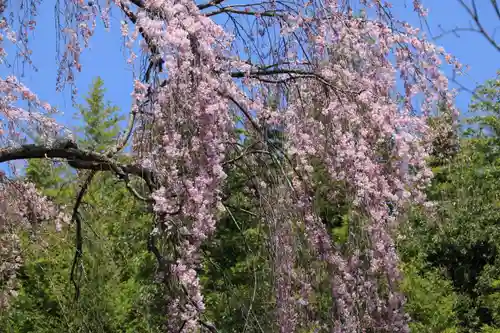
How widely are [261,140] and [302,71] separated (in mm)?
468

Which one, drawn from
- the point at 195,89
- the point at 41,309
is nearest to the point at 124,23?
the point at 195,89

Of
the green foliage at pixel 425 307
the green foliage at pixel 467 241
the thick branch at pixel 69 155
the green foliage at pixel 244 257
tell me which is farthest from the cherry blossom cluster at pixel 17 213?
the green foliage at pixel 467 241

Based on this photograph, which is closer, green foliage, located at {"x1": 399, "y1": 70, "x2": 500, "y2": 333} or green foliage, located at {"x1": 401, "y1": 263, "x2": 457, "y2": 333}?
green foliage, located at {"x1": 401, "y1": 263, "x2": 457, "y2": 333}

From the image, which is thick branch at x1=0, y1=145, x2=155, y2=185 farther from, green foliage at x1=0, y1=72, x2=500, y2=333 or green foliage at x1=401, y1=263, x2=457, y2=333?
green foliage at x1=401, y1=263, x2=457, y2=333

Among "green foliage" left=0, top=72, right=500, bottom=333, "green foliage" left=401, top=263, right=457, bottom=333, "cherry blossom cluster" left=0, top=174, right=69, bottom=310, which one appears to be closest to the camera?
"green foliage" left=0, top=72, right=500, bottom=333

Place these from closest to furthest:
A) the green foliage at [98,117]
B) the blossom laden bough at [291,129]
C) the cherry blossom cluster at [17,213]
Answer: the blossom laden bough at [291,129] < the cherry blossom cluster at [17,213] < the green foliage at [98,117]

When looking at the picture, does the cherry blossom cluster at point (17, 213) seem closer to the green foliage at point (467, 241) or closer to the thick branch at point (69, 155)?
the thick branch at point (69, 155)

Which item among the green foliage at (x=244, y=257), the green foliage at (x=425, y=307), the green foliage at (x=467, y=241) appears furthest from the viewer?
the green foliage at (x=467, y=241)

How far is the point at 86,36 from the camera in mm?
4328

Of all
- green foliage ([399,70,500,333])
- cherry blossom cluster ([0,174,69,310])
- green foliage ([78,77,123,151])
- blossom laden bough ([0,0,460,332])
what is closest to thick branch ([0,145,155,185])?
blossom laden bough ([0,0,460,332])

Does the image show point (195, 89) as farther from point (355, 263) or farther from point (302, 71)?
point (355, 263)

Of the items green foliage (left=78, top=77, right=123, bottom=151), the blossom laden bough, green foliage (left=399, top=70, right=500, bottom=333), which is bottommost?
the blossom laden bough

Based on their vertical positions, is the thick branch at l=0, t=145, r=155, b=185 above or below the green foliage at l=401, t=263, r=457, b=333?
below

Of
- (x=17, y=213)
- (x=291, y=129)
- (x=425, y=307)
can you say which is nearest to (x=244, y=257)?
Result: (x=425, y=307)
